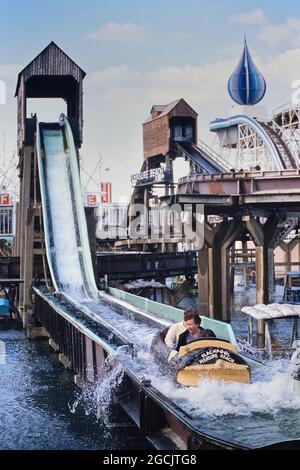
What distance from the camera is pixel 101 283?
45.5 metres

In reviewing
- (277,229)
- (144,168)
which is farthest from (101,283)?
(144,168)

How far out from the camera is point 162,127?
88812mm

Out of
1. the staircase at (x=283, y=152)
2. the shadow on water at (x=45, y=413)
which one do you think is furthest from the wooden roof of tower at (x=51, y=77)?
the staircase at (x=283, y=152)

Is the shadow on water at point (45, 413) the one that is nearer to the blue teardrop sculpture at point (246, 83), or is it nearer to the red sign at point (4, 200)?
the blue teardrop sculpture at point (246, 83)

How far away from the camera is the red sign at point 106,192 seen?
119 m

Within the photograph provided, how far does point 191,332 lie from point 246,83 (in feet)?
277

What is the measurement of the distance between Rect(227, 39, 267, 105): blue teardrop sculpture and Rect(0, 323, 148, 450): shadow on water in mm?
71711

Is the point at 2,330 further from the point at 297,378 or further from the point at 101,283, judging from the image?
the point at 297,378

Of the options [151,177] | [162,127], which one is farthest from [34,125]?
[162,127]

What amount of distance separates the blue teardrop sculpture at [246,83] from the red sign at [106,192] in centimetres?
2844

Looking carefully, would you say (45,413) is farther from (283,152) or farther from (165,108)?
(165,108)

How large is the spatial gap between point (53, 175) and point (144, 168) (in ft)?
161

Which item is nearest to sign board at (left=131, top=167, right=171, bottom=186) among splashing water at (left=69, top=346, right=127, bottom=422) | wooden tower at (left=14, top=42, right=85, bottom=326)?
wooden tower at (left=14, top=42, right=85, bottom=326)

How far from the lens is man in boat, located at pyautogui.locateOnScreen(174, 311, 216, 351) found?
17.9m
